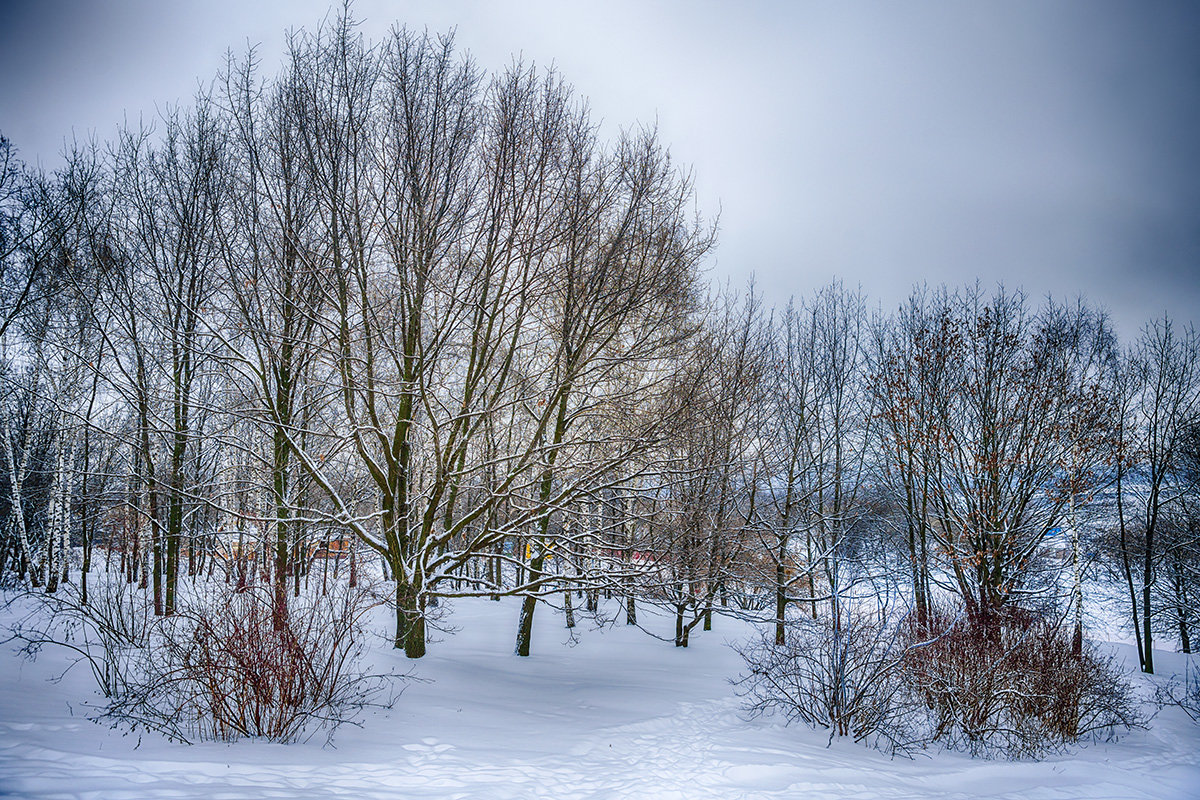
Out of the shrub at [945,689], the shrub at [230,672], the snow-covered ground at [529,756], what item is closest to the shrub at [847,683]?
the shrub at [945,689]

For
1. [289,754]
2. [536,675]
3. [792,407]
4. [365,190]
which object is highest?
[365,190]

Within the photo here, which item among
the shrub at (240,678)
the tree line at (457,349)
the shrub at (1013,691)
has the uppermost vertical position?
the tree line at (457,349)

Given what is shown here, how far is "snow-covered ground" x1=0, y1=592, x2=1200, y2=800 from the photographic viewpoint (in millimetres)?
4273

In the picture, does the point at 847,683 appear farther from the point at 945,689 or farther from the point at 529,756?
the point at 529,756

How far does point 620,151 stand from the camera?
9133 mm

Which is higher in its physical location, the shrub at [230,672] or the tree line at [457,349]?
the tree line at [457,349]

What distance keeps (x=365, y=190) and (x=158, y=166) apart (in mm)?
4642

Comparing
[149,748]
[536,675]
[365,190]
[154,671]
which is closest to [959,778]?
[536,675]

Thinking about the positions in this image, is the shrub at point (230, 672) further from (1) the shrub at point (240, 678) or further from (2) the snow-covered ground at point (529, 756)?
(2) the snow-covered ground at point (529, 756)

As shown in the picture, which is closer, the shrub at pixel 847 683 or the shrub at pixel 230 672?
the shrub at pixel 230 672

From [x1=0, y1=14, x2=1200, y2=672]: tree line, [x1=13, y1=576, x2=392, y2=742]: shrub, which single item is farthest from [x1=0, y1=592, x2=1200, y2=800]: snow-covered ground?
[x1=0, y1=14, x2=1200, y2=672]: tree line

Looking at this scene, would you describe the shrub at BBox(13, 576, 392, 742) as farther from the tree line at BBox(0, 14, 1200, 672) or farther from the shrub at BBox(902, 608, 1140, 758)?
the shrub at BBox(902, 608, 1140, 758)

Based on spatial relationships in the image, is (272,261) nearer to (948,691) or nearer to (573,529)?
(573,529)

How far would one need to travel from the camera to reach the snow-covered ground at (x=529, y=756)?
4273 mm
